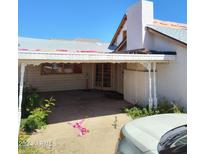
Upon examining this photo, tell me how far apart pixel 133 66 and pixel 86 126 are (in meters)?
4.36

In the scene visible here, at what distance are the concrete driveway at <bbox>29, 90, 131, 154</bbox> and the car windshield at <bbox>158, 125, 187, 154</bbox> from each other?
8.29 ft

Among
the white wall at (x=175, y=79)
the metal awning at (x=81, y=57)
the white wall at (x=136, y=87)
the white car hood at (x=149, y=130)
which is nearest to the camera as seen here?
the white car hood at (x=149, y=130)

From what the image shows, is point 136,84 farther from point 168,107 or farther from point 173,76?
point 168,107

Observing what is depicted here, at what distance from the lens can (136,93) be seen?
9.20 meters

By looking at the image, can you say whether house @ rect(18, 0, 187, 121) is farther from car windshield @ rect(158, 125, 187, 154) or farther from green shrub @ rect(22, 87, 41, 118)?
car windshield @ rect(158, 125, 187, 154)

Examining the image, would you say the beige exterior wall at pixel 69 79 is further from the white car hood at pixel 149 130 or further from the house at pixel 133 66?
the white car hood at pixel 149 130

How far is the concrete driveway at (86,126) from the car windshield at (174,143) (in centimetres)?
253

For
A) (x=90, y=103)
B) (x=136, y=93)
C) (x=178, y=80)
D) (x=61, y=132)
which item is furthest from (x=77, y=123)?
(x=178, y=80)

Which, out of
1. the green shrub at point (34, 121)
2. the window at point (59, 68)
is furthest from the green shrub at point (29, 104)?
the window at point (59, 68)

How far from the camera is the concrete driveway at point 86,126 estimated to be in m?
4.86

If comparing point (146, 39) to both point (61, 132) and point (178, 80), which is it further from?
point (61, 132)

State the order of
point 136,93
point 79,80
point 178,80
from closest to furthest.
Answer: point 178,80 < point 136,93 < point 79,80
